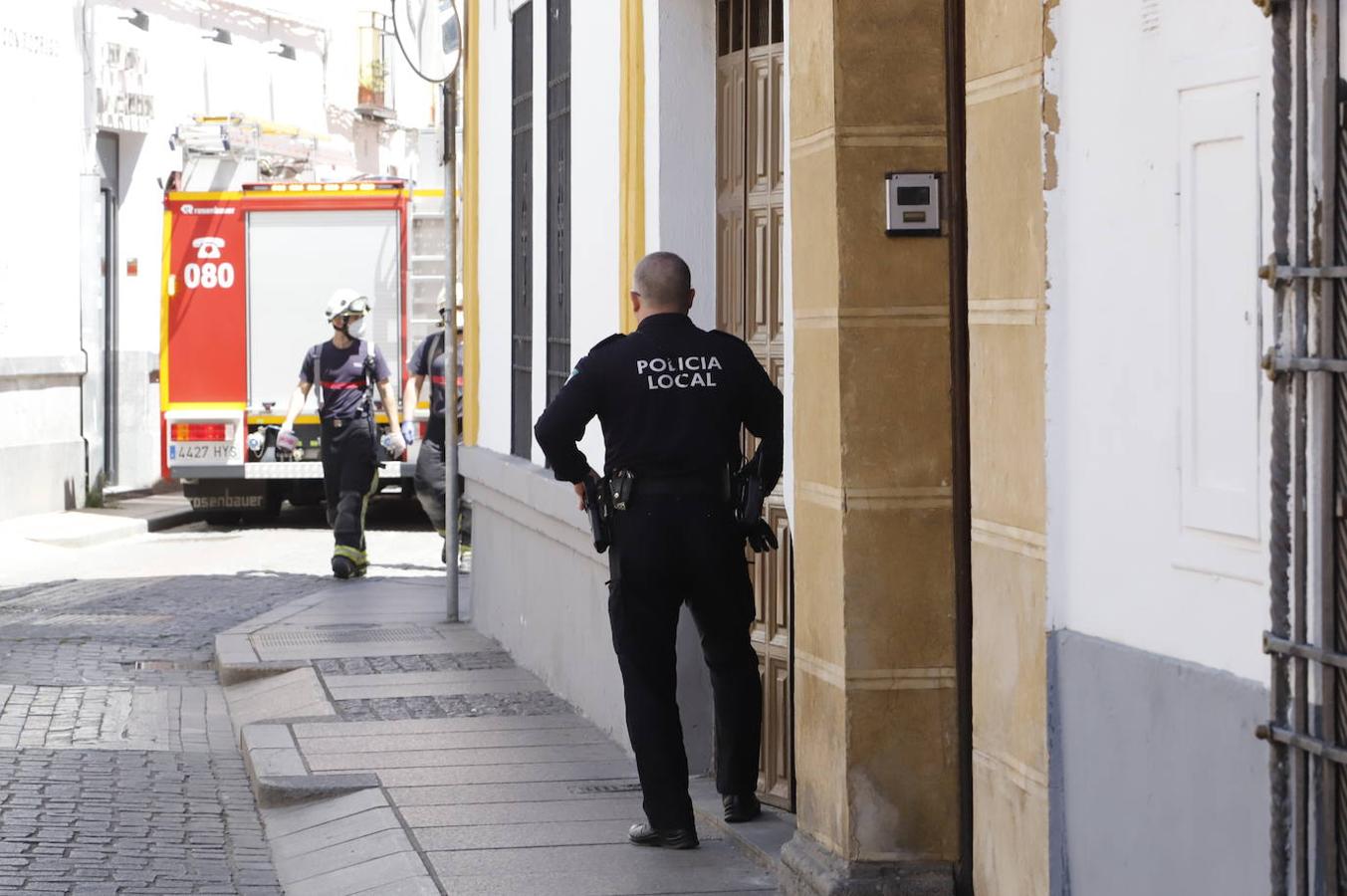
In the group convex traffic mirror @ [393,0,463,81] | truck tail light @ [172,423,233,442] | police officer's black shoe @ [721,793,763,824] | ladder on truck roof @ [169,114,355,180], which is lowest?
police officer's black shoe @ [721,793,763,824]

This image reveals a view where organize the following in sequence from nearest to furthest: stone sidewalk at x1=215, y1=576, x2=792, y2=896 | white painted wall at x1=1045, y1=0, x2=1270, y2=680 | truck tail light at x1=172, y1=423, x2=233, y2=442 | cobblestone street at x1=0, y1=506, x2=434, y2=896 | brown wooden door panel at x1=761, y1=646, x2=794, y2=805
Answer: white painted wall at x1=1045, y1=0, x2=1270, y2=680 → stone sidewalk at x1=215, y1=576, x2=792, y2=896 → cobblestone street at x1=0, y1=506, x2=434, y2=896 → brown wooden door panel at x1=761, y1=646, x2=794, y2=805 → truck tail light at x1=172, y1=423, x2=233, y2=442

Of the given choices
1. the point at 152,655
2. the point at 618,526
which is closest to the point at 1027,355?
the point at 618,526

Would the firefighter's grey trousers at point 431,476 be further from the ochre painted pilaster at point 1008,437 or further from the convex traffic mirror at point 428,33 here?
the ochre painted pilaster at point 1008,437

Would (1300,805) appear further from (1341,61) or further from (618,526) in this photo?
(618,526)

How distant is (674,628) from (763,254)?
1.33m

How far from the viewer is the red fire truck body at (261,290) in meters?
20.7

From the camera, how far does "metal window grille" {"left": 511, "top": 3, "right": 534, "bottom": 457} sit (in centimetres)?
1091

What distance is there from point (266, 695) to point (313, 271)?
430 inches

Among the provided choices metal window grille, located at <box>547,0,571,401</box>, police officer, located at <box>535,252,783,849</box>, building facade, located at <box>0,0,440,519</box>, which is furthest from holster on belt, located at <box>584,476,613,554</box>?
building facade, located at <box>0,0,440,519</box>

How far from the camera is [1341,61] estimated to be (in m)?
3.32

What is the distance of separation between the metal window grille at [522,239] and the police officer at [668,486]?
13.3 feet

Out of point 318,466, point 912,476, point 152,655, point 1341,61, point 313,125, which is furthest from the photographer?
point 313,125

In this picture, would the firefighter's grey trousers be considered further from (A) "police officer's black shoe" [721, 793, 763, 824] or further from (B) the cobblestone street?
(A) "police officer's black shoe" [721, 793, 763, 824]

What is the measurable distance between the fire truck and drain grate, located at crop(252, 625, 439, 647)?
27.3ft
